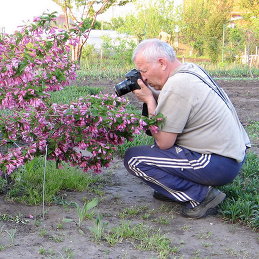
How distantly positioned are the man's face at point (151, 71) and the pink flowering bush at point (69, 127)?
280 millimetres

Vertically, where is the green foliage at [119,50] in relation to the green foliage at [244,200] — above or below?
above

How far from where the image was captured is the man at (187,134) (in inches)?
144

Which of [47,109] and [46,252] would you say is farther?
[47,109]

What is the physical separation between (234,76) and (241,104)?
7.90m

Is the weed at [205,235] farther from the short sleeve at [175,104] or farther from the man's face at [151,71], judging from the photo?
the man's face at [151,71]

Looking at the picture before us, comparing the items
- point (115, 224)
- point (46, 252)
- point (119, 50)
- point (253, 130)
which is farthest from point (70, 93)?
point (119, 50)

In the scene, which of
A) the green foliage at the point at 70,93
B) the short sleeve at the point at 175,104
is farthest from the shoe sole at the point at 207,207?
the green foliage at the point at 70,93

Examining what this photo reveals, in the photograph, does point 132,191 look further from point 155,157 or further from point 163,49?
point 163,49

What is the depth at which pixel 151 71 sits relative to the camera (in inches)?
147

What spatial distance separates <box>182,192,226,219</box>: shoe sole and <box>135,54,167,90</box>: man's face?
0.98 metres

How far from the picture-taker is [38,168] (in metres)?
4.73

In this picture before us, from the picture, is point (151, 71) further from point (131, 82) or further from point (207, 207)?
point (207, 207)

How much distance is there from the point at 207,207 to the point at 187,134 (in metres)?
0.61

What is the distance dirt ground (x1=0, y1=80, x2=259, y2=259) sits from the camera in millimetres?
3184
